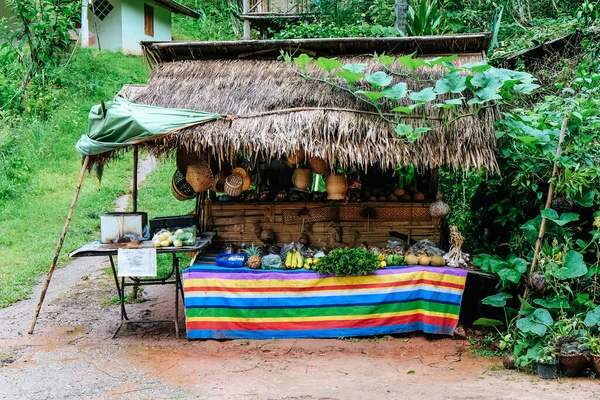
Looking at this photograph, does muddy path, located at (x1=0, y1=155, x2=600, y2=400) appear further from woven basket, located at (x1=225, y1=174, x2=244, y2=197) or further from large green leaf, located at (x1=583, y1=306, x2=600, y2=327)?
woven basket, located at (x1=225, y1=174, x2=244, y2=197)

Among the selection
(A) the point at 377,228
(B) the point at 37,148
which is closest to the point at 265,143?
(A) the point at 377,228

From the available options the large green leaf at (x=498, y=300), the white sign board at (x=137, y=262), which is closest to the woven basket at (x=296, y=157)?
the white sign board at (x=137, y=262)

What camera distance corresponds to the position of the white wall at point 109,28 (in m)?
20.3

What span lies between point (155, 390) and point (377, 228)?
11.1ft

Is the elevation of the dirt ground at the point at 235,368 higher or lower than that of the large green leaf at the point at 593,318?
lower

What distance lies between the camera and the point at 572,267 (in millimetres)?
5344

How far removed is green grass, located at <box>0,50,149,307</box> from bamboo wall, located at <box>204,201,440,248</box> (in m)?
2.44

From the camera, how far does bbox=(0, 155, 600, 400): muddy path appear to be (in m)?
4.75

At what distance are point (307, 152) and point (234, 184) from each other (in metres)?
1.16

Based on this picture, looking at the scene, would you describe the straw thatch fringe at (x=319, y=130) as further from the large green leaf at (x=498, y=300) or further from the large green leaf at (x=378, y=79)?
the large green leaf at (x=498, y=300)

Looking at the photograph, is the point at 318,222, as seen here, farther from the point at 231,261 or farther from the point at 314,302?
the point at 231,261

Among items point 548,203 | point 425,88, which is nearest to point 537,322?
point 548,203

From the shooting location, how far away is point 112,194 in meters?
12.8

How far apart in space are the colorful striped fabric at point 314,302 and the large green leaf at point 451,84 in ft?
6.39
